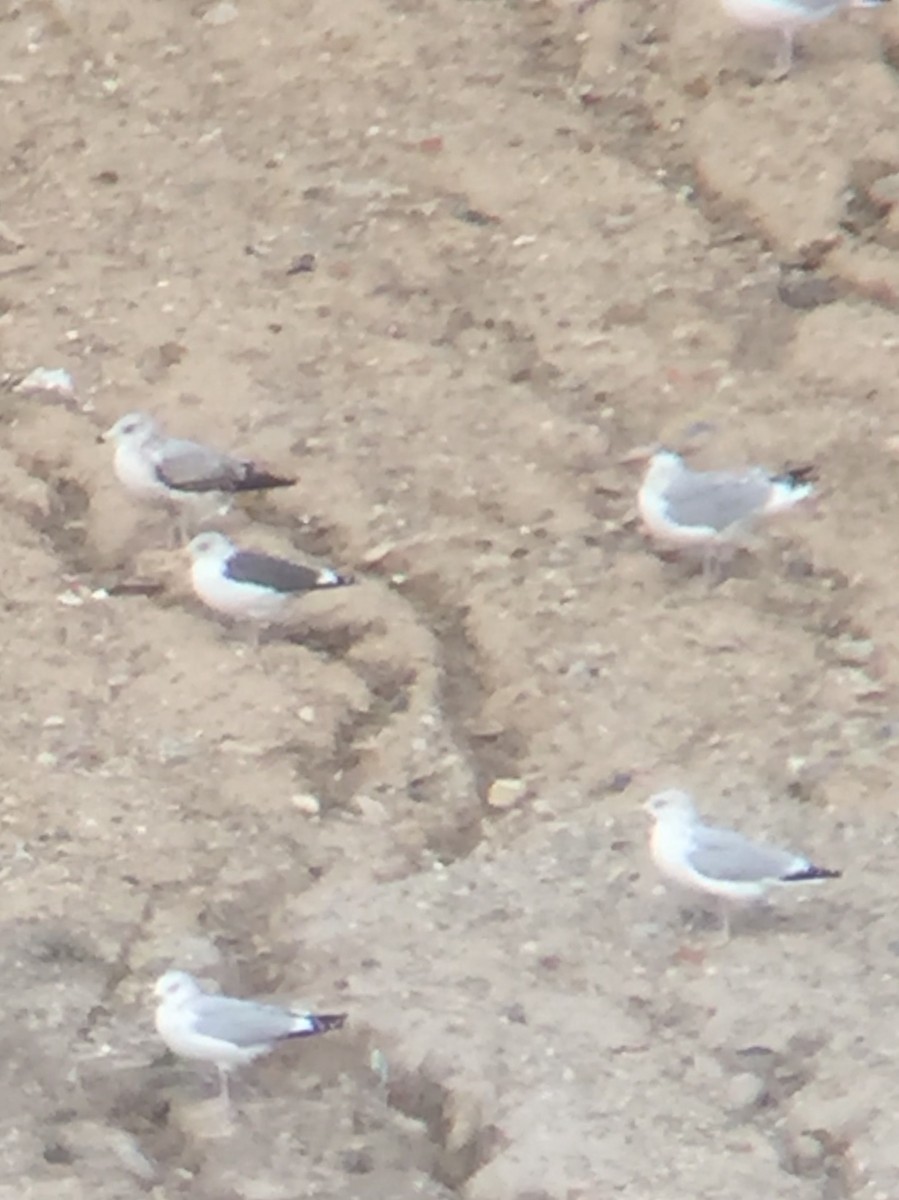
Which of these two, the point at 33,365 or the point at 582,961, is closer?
the point at 582,961

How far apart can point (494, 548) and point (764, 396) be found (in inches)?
33.1

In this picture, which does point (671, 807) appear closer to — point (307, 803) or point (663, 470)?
point (307, 803)

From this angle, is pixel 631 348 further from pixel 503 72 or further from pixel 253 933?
pixel 253 933

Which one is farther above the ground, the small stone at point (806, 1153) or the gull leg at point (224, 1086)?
the small stone at point (806, 1153)

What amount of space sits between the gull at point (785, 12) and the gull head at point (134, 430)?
199cm

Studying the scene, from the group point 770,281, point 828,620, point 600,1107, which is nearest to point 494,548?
point 828,620

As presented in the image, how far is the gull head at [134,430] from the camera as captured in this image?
17.4ft

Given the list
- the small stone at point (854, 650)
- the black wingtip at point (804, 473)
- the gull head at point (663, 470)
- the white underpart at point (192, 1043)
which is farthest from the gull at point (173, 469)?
the white underpart at point (192, 1043)

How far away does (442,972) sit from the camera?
425 cm

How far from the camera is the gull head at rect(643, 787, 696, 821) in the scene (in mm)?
4352

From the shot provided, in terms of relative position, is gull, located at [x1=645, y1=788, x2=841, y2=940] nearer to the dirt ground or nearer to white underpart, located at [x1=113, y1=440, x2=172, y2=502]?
the dirt ground

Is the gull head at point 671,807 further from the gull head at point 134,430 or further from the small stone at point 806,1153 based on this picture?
the gull head at point 134,430

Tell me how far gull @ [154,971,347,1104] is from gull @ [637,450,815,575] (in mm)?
1578

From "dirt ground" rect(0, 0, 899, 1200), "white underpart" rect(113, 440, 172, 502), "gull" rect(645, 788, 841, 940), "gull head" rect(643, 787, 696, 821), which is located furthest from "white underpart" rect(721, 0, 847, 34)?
"gull" rect(645, 788, 841, 940)
